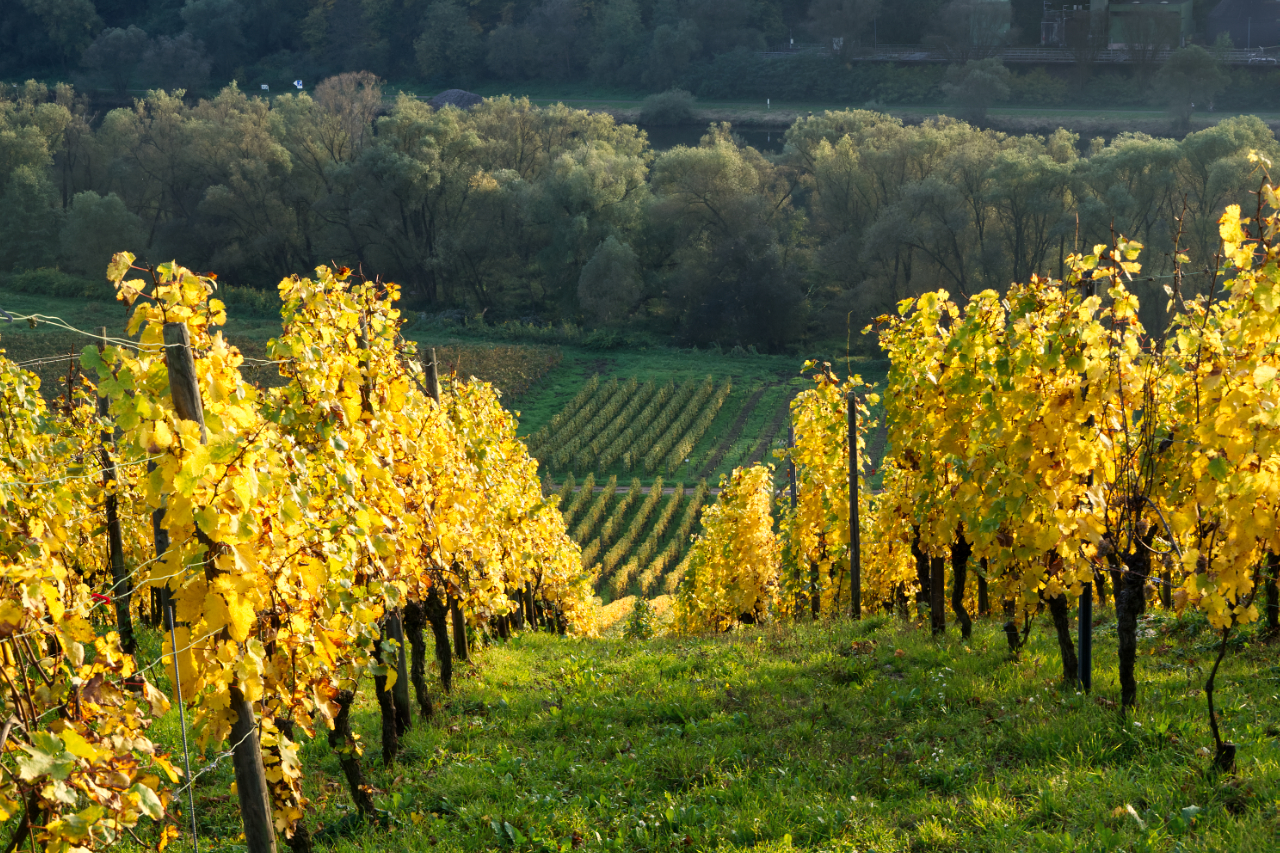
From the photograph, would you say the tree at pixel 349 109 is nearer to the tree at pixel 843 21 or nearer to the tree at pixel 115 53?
the tree at pixel 115 53

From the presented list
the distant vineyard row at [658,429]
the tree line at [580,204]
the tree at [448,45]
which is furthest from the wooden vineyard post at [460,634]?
the tree at [448,45]

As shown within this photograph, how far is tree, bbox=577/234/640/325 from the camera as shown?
41875 millimetres

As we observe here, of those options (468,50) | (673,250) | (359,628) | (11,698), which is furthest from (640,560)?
(468,50)

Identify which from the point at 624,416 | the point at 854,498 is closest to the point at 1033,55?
the point at 624,416

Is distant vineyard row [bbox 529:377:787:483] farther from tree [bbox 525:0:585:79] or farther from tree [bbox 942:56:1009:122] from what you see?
tree [bbox 525:0:585:79]

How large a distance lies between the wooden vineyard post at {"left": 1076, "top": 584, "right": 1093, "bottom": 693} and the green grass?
13 cm

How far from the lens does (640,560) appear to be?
77.3 ft

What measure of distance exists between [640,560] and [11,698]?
20.4 metres

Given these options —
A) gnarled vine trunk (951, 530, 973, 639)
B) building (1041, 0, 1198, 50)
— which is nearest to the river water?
building (1041, 0, 1198, 50)

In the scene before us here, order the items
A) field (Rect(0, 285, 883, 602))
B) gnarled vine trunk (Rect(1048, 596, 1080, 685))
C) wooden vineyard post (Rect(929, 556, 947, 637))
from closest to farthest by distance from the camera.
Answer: gnarled vine trunk (Rect(1048, 596, 1080, 685)) → wooden vineyard post (Rect(929, 556, 947, 637)) → field (Rect(0, 285, 883, 602))

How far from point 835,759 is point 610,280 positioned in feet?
121

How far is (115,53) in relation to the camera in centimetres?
7450

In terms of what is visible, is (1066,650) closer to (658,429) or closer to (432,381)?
(432,381)

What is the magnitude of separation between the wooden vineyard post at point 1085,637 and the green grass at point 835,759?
131mm
